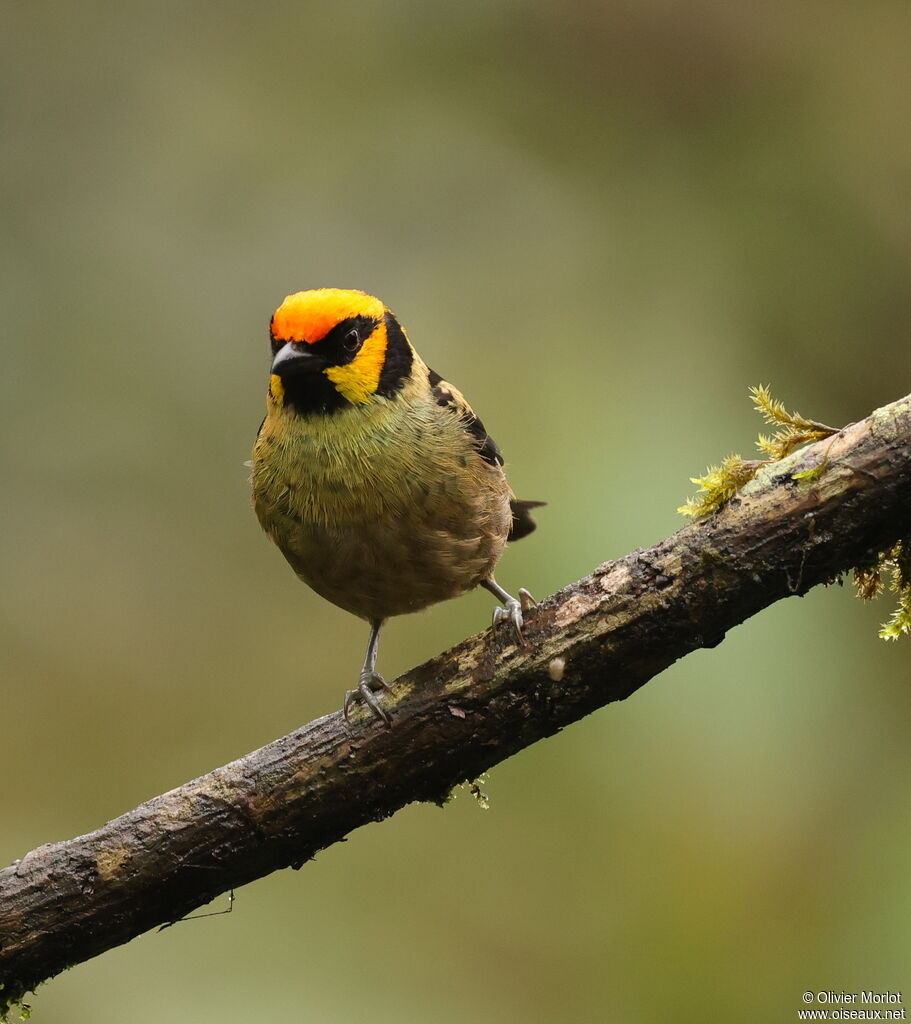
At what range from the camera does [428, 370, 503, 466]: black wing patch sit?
351 cm

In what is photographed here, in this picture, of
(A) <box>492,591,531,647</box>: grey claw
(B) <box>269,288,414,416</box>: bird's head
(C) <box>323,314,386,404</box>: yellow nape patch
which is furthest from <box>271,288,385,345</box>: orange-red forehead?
(A) <box>492,591,531,647</box>: grey claw

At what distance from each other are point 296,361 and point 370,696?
42.7 inches

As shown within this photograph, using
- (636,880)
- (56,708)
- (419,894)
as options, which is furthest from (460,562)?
(56,708)

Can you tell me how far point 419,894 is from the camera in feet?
13.8

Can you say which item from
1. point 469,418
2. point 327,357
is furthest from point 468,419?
point 327,357

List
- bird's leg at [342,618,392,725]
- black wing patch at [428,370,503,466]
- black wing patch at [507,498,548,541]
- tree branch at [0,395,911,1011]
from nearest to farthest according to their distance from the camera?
tree branch at [0,395,911,1011] → bird's leg at [342,618,392,725] → black wing patch at [428,370,503,466] → black wing patch at [507,498,548,541]

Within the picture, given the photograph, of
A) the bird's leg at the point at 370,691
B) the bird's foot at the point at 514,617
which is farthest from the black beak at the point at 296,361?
the bird's foot at the point at 514,617

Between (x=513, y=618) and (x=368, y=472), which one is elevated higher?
(x=368, y=472)

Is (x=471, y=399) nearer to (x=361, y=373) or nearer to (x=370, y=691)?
(x=361, y=373)

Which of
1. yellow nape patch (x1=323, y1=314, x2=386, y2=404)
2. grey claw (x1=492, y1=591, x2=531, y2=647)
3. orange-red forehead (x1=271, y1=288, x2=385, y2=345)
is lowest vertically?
grey claw (x1=492, y1=591, x2=531, y2=647)

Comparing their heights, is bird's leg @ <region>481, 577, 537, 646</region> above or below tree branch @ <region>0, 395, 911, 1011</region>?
above

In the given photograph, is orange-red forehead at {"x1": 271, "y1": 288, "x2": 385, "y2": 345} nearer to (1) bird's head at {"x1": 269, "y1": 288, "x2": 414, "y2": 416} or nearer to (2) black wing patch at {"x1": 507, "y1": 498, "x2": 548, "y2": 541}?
(1) bird's head at {"x1": 269, "y1": 288, "x2": 414, "y2": 416}

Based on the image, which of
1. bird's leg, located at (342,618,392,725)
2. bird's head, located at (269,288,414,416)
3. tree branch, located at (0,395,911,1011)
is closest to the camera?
tree branch, located at (0,395,911,1011)

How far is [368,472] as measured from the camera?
3.27 meters
